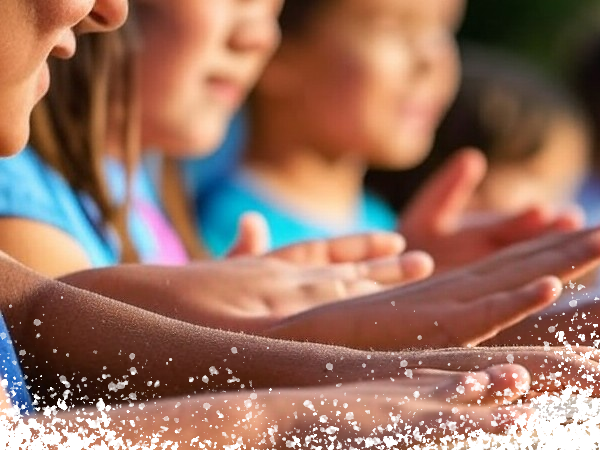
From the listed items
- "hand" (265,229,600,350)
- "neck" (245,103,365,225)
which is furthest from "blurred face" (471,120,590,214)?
"hand" (265,229,600,350)

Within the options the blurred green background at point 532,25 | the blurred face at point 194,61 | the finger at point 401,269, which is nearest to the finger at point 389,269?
the finger at point 401,269

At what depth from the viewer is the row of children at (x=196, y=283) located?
392 millimetres

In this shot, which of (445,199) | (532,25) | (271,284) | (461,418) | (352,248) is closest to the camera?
(461,418)

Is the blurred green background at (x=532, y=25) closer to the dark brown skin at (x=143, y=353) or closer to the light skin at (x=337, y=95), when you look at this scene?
the light skin at (x=337, y=95)

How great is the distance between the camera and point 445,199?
0.99 m

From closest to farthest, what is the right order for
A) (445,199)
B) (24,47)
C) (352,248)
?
(24,47) < (352,248) < (445,199)

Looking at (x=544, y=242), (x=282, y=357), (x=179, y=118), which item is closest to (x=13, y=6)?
(x=282, y=357)

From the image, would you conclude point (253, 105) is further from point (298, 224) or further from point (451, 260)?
point (451, 260)

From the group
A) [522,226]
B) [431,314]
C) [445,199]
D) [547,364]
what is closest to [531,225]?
[522,226]

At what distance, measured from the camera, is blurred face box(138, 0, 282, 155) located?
0.98 meters

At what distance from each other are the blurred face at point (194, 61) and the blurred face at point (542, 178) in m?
0.70

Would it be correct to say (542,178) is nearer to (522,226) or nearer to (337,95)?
(337,95)

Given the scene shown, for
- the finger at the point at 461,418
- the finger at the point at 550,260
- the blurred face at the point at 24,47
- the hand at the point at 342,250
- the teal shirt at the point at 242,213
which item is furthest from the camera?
the teal shirt at the point at 242,213

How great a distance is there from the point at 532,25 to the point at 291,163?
0.95 metres
